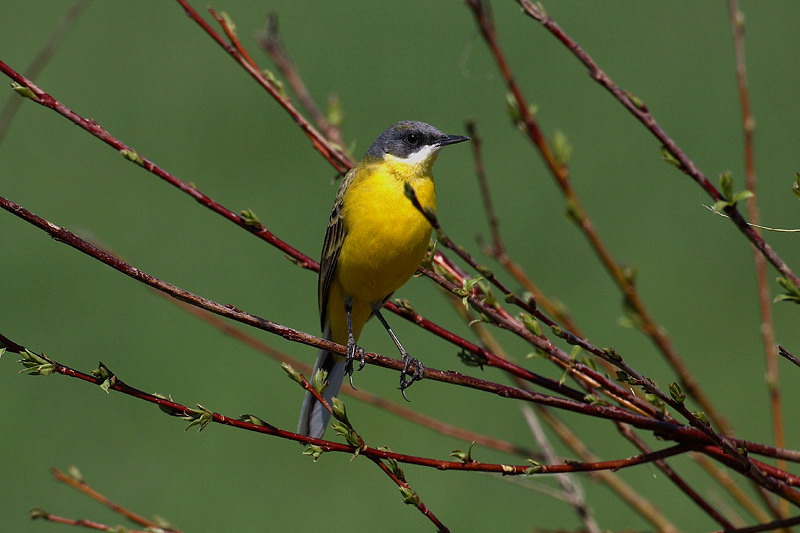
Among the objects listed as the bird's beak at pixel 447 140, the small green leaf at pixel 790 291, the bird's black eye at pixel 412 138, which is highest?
the bird's beak at pixel 447 140

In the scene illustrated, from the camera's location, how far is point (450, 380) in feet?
7.59

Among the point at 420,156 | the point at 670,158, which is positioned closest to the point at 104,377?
the point at 670,158

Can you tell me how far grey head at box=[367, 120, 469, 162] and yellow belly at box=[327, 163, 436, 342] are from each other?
11 centimetres

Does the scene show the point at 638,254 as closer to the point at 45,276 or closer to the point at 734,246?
the point at 734,246

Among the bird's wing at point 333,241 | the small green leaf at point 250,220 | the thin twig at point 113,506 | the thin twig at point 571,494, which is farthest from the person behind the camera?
the bird's wing at point 333,241

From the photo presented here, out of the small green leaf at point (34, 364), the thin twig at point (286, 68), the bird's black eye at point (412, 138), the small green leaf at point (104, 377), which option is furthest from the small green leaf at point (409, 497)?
the bird's black eye at point (412, 138)

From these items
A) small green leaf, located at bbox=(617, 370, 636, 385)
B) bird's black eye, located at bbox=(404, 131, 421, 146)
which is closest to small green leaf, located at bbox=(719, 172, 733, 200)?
small green leaf, located at bbox=(617, 370, 636, 385)

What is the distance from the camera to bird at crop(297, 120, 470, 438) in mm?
3432

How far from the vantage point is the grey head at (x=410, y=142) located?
389 centimetres

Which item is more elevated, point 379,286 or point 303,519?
point 379,286

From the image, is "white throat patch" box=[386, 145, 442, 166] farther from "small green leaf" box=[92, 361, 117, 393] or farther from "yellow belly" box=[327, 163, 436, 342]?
"small green leaf" box=[92, 361, 117, 393]

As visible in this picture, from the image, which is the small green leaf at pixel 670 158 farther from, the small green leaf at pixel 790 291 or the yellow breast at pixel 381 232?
the yellow breast at pixel 381 232

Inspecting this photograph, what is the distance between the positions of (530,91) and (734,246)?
2.10 meters

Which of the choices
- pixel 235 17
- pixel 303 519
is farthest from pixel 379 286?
pixel 235 17
